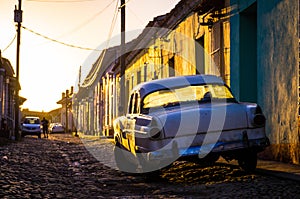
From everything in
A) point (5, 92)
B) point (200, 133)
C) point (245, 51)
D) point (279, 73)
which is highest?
point (5, 92)

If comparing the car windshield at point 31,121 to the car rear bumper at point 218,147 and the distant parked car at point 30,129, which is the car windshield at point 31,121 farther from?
the car rear bumper at point 218,147

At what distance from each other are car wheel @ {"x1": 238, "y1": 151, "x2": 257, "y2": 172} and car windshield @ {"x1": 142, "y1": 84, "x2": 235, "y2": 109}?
0.96 metres

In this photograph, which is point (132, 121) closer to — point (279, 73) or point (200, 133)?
point (200, 133)

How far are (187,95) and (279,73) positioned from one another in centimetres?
233

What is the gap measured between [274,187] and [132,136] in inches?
106

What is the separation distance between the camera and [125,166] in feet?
34.7

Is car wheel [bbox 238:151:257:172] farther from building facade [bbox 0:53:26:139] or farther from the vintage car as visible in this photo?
building facade [bbox 0:53:26:139]

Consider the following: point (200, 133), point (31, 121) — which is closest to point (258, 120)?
point (200, 133)

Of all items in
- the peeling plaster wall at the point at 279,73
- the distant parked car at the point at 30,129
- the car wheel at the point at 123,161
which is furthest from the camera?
the distant parked car at the point at 30,129

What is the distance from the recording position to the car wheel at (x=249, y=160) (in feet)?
26.7

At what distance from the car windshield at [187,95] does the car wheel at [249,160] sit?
0.96 meters

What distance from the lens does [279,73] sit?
10.0 metres

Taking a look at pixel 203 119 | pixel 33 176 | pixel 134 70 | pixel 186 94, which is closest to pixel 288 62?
pixel 186 94

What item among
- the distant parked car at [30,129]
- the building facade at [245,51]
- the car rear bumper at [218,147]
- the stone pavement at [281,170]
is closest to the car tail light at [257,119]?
the car rear bumper at [218,147]
